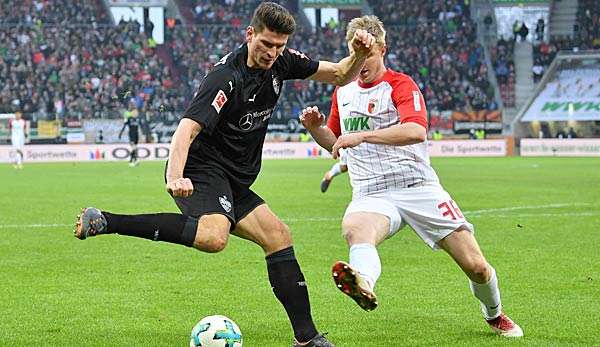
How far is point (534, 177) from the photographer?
2597cm

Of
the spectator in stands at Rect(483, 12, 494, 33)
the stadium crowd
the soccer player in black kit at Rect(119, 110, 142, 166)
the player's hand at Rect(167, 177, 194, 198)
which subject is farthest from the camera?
the spectator in stands at Rect(483, 12, 494, 33)

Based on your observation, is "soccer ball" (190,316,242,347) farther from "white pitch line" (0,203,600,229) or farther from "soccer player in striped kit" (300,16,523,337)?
"white pitch line" (0,203,600,229)

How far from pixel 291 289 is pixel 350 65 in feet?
4.94

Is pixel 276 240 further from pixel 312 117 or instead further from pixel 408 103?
pixel 408 103

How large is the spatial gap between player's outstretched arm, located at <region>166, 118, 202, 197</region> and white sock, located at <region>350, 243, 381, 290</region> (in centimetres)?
110

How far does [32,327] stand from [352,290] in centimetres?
259

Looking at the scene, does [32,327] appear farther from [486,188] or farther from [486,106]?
[486,106]

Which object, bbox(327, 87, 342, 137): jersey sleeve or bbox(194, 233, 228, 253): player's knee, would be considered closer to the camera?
bbox(194, 233, 228, 253): player's knee

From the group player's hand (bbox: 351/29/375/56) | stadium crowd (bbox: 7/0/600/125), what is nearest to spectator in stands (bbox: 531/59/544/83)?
stadium crowd (bbox: 7/0/600/125)

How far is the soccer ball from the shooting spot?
19.6 ft

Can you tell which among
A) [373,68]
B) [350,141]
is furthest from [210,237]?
[373,68]

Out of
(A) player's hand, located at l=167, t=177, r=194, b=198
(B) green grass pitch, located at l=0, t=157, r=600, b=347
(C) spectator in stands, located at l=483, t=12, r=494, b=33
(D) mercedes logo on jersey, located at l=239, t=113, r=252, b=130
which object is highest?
(C) spectator in stands, located at l=483, t=12, r=494, b=33

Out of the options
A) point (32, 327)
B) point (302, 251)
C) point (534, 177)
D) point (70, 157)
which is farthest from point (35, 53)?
point (32, 327)

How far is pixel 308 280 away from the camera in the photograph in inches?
368
